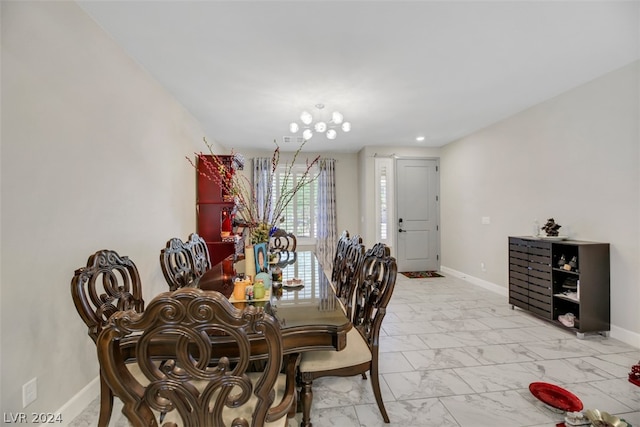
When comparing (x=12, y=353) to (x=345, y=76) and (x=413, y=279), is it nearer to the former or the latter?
(x=345, y=76)

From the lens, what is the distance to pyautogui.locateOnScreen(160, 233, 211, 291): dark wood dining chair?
6.66ft

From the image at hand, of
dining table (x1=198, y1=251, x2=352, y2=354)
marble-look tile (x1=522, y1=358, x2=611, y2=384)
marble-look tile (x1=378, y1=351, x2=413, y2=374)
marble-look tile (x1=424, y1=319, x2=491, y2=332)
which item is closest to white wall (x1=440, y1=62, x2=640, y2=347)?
marble-look tile (x1=522, y1=358, x2=611, y2=384)

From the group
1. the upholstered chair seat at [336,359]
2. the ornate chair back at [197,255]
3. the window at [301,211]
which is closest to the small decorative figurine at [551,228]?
the upholstered chair seat at [336,359]

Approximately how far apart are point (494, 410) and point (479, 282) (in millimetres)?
3407

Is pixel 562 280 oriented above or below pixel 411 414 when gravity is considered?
above

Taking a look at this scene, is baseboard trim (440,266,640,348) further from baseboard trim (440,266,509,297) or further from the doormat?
the doormat

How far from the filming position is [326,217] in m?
6.38

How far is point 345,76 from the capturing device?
288cm

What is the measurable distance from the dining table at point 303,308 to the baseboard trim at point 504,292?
3.08 metres

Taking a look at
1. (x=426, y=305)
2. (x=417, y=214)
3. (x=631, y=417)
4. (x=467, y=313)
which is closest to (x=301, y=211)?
(x=417, y=214)

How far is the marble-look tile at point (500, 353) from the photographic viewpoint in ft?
8.16

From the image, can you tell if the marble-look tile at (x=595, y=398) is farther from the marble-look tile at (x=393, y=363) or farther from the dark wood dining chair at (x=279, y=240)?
the dark wood dining chair at (x=279, y=240)

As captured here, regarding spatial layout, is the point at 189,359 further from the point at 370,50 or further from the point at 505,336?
the point at 505,336

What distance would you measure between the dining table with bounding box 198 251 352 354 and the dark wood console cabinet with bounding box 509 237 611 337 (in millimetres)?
2722
